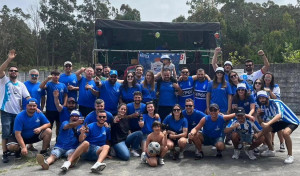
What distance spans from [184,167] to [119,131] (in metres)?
Result: 1.57

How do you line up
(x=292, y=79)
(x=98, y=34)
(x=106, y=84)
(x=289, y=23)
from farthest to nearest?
1. (x=289, y=23)
2. (x=292, y=79)
3. (x=98, y=34)
4. (x=106, y=84)

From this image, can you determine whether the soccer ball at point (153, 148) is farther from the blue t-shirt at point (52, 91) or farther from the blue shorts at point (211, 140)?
the blue t-shirt at point (52, 91)

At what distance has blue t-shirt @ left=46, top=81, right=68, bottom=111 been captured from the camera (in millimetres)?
6859

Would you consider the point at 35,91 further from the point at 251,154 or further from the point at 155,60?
the point at 251,154

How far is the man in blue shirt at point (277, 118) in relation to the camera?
5645mm

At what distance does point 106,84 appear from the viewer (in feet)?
22.4

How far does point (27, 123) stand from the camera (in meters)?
6.18

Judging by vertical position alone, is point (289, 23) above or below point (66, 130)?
above

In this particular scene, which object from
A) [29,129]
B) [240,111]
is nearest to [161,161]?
[240,111]

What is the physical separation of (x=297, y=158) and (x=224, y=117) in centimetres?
153

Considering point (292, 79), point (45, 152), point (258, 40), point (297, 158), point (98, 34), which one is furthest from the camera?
point (258, 40)

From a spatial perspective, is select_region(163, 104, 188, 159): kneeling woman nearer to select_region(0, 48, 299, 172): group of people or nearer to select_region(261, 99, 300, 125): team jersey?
select_region(0, 48, 299, 172): group of people

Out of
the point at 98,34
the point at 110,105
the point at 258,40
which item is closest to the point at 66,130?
the point at 110,105

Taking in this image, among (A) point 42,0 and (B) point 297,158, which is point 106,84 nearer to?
(B) point 297,158
